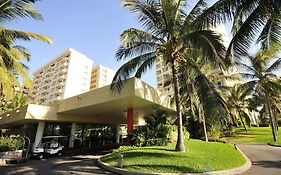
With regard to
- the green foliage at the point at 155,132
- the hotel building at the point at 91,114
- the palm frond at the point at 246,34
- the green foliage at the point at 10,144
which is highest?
the palm frond at the point at 246,34

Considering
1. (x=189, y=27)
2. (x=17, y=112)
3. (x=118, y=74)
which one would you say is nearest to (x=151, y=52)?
(x=118, y=74)

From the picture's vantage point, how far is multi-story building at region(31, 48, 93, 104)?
76938 millimetres

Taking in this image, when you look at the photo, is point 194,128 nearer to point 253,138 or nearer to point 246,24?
point 253,138

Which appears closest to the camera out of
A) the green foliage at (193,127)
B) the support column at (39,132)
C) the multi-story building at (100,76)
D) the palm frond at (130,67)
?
the palm frond at (130,67)

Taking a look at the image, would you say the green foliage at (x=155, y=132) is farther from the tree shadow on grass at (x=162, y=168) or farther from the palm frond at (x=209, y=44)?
the palm frond at (x=209, y=44)

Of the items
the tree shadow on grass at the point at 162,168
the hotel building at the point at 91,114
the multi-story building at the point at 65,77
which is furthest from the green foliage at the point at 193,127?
the multi-story building at the point at 65,77

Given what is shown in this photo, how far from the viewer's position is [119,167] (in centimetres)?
1045

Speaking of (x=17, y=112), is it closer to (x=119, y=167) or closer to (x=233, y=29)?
(x=119, y=167)

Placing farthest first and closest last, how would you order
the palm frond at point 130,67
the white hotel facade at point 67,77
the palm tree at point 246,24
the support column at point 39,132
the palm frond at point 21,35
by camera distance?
the white hotel facade at point 67,77, the support column at point 39,132, the palm frond at point 130,67, the palm frond at point 21,35, the palm tree at point 246,24

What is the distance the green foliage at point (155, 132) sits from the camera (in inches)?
651

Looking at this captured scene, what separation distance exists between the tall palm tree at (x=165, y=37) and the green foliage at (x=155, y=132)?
13.6 feet

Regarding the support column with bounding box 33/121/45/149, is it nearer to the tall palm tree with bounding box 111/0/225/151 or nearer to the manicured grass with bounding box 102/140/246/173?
the tall palm tree with bounding box 111/0/225/151

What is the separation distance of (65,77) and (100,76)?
15.3 meters

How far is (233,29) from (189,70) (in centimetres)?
693
